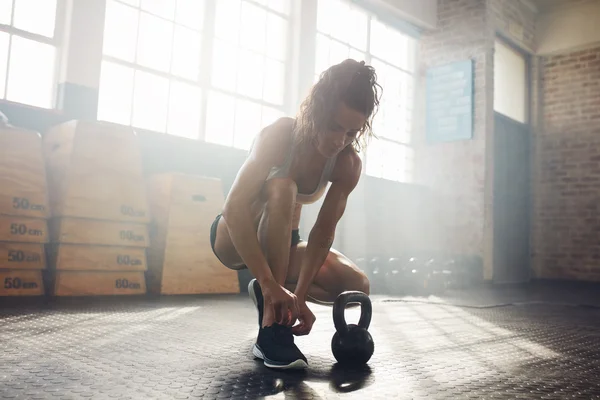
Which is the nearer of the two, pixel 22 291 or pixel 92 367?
pixel 92 367

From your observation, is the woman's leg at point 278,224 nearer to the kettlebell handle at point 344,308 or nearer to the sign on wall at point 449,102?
the kettlebell handle at point 344,308

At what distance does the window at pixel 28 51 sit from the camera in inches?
127

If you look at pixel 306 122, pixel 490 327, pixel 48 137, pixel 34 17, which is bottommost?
pixel 490 327

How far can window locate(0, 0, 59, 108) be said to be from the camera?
3238 millimetres

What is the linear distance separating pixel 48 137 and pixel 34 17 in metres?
0.84

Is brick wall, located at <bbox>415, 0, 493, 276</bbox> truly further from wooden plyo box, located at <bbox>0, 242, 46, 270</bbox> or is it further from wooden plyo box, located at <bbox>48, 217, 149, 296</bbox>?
wooden plyo box, located at <bbox>0, 242, 46, 270</bbox>

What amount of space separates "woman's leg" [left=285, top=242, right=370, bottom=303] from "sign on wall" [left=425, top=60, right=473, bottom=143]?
476 cm

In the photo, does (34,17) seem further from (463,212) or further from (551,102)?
(551,102)

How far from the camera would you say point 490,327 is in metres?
2.42

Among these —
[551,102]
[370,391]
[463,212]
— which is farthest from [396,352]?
[551,102]

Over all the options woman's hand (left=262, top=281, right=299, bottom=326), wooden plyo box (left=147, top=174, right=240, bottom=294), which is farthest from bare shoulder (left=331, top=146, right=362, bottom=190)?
wooden plyo box (left=147, top=174, right=240, bottom=294)

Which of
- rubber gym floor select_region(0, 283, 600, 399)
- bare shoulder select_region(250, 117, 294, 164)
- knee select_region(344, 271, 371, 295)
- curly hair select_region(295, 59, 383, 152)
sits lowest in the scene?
rubber gym floor select_region(0, 283, 600, 399)

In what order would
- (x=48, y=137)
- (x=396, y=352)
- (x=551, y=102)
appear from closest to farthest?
1. (x=396, y=352)
2. (x=48, y=137)
3. (x=551, y=102)

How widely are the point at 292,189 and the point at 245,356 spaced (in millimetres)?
512
